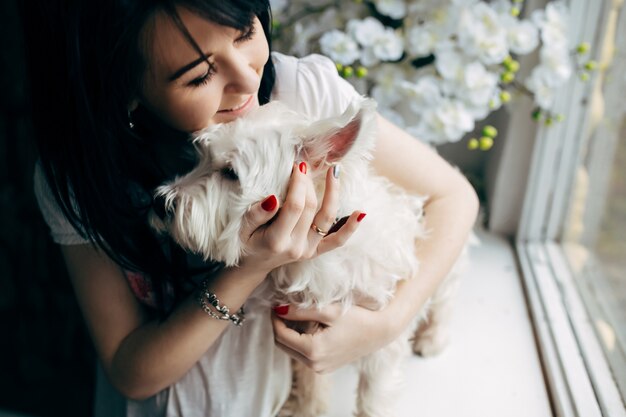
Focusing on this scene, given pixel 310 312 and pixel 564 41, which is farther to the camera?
pixel 564 41

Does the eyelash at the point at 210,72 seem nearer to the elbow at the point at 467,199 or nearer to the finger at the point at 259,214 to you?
the finger at the point at 259,214

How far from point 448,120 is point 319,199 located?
53 centimetres

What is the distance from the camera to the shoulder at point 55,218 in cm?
88

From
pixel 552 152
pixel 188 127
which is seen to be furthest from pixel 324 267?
pixel 552 152

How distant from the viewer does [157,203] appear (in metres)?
0.80

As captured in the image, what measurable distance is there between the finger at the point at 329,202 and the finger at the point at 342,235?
0.02m

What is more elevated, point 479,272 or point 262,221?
point 262,221

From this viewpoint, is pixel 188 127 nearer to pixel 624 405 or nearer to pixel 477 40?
pixel 477 40

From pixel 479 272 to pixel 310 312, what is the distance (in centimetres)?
73

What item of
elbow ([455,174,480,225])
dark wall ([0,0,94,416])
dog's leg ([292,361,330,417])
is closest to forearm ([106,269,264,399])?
dog's leg ([292,361,330,417])

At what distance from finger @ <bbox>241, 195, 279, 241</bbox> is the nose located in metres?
0.16

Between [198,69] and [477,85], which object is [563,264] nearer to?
[477,85]

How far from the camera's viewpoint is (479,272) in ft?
4.56

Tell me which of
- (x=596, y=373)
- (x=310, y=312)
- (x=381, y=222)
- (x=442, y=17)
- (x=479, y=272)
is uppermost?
(x=442, y=17)
